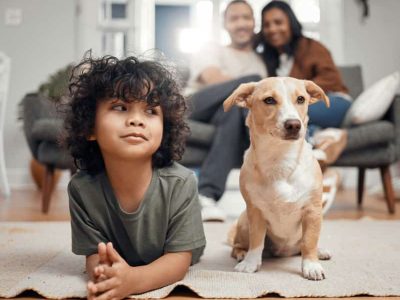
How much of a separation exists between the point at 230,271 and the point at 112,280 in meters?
0.37

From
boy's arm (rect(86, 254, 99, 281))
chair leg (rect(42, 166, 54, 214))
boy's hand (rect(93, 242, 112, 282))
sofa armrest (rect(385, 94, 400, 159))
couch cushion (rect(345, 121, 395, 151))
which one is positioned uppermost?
sofa armrest (rect(385, 94, 400, 159))

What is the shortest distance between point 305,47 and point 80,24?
216cm

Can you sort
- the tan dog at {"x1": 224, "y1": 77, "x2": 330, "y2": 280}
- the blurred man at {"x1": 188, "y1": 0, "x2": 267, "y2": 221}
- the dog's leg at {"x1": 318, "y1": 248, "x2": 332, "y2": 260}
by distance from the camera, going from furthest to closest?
1. the blurred man at {"x1": 188, "y1": 0, "x2": 267, "y2": 221}
2. the dog's leg at {"x1": 318, "y1": 248, "x2": 332, "y2": 260}
3. the tan dog at {"x1": 224, "y1": 77, "x2": 330, "y2": 280}

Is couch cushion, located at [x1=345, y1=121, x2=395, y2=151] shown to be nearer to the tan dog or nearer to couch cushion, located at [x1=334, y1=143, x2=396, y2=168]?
couch cushion, located at [x1=334, y1=143, x2=396, y2=168]

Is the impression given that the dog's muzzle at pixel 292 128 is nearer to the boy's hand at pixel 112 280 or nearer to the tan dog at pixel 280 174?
the tan dog at pixel 280 174

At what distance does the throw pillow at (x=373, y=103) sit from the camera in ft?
8.30

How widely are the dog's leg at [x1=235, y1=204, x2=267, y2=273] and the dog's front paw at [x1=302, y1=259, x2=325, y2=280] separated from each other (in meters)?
0.12

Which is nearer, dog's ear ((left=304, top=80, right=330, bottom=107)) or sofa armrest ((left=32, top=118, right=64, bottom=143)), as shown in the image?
dog's ear ((left=304, top=80, right=330, bottom=107))

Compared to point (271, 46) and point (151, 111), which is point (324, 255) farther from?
point (271, 46)

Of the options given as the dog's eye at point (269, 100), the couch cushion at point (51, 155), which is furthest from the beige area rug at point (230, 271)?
the couch cushion at point (51, 155)

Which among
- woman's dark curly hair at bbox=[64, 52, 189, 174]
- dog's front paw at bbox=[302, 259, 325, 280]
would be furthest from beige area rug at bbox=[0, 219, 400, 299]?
woman's dark curly hair at bbox=[64, 52, 189, 174]

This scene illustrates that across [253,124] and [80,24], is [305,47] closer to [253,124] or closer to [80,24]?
[253,124]

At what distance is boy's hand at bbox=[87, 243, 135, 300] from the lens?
0.96m

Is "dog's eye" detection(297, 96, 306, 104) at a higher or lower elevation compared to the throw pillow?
higher
